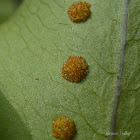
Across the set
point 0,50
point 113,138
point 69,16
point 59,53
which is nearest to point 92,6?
point 69,16

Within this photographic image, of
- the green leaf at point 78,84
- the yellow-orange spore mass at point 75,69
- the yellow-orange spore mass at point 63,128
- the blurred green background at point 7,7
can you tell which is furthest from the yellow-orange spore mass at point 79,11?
the blurred green background at point 7,7

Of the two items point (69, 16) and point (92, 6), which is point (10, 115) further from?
point (92, 6)

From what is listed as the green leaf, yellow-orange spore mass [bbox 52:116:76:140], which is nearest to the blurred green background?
the green leaf

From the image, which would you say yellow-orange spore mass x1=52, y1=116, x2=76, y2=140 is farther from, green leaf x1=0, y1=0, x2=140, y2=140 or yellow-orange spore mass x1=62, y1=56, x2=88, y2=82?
yellow-orange spore mass x1=62, y1=56, x2=88, y2=82

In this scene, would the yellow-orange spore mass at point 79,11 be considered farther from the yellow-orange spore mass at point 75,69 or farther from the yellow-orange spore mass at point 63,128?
the yellow-orange spore mass at point 63,128

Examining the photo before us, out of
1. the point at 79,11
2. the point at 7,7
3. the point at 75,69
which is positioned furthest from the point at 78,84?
the point at 7,7

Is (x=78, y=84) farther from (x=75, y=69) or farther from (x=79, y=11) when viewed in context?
(x=79, y=11)
